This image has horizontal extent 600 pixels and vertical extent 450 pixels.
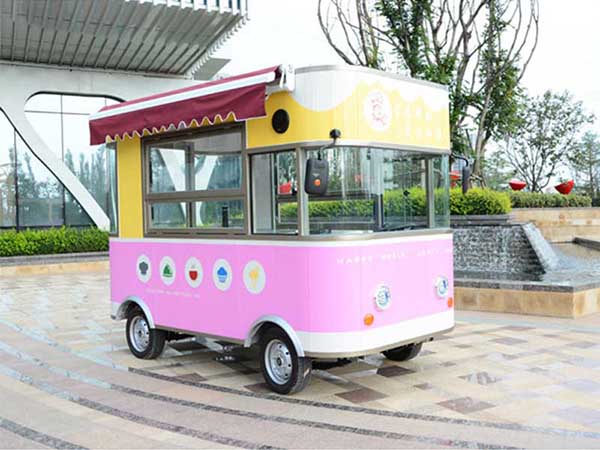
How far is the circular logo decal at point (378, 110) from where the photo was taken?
566 centimetres

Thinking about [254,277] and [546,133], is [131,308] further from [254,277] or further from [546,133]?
[546,133]

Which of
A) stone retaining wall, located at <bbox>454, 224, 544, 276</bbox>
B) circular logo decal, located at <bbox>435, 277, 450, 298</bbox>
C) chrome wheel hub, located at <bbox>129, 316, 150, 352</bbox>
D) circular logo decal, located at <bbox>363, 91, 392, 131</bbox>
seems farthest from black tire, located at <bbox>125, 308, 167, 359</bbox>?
stone retaining wall, located at <bbox>454, 224, 544, 276</bbox>

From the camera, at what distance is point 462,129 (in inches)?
792

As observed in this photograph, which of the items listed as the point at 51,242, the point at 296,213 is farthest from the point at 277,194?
the point at 51,242

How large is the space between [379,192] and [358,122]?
760 mm

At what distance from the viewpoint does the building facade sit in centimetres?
1898

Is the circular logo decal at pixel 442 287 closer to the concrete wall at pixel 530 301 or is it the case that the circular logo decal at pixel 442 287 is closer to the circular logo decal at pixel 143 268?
the circular logo decal at pixel 143 268

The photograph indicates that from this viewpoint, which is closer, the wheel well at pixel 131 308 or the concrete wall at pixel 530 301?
the wheel well at pixel 131 308

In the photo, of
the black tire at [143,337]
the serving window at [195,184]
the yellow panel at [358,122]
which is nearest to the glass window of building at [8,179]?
the black tire at [143,337]

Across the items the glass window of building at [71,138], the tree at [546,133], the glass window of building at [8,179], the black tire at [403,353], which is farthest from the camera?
the tree at [546,133]

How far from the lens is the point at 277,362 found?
5.94 m

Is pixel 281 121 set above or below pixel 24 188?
below

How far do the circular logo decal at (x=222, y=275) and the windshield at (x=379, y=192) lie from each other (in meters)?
1.06

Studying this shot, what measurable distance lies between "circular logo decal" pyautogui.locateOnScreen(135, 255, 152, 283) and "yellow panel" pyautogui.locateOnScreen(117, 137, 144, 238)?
264mm
